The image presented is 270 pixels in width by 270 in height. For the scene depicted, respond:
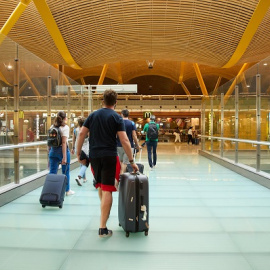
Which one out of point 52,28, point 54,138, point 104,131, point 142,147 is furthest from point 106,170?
point 52,28

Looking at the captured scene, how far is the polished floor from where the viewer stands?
8.95 ft

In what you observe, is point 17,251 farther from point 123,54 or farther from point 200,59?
point 200,59

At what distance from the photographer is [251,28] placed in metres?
14.7

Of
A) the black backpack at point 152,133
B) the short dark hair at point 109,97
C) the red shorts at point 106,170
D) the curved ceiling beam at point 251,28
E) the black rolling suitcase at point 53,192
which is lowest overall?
the black rolling suitcase at point 53,192

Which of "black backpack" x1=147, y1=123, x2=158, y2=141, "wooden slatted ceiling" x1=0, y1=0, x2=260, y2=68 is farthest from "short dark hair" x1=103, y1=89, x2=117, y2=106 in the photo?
"wooden slatted ceiling" x1=0, y1=0, x2=260, y2=68

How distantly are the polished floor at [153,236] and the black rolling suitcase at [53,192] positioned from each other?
0.43 feet

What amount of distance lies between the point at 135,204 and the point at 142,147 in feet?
22.1

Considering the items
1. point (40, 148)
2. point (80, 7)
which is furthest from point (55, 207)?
point (80, 7)

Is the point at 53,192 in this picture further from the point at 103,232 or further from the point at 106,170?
the point at 106,170

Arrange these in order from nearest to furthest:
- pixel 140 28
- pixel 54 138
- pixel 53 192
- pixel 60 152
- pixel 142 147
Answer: pixel 53 192, pixel 54 138, pixel 60 152, pixel 142 147, pixel 140 28

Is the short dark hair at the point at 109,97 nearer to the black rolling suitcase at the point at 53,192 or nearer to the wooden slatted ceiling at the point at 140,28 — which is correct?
the black rolling suitcase at the point at 53,192

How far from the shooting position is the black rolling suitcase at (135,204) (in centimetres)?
335

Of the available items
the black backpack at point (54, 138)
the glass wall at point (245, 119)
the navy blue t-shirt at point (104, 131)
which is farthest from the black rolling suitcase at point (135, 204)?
the glass wall at point (245, 119)

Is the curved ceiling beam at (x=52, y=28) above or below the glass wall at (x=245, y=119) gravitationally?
above
